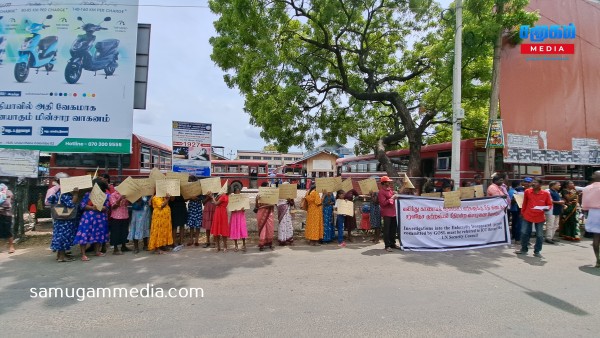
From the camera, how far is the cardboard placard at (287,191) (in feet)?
24.4

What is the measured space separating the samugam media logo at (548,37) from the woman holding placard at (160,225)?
10.5 metres

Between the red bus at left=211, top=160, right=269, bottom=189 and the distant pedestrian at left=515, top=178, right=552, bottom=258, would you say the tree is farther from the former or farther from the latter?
the red bus at left=211, top=160, right=269, bottom=189

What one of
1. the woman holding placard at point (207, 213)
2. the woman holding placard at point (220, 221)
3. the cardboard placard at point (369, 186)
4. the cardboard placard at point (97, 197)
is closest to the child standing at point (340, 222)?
the cardboard placard at point (369, 186)

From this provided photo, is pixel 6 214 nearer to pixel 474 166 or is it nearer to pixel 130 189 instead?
pixel 130 189

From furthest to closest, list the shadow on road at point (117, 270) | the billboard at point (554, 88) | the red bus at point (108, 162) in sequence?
the red bus at point (108, 162) → the billboard at point (554, 88) → the shadow on road at point (117, 270)

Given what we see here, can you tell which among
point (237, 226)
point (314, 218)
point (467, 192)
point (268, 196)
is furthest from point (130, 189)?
point (467, 192)

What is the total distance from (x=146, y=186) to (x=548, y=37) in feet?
40.1

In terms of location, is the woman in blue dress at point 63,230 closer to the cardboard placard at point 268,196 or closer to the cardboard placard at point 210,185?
the cardboard placard at point 210,185

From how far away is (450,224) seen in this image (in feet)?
24.1

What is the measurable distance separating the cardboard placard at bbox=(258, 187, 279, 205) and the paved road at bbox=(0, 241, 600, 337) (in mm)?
1117

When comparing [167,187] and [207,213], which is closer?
[167,187]

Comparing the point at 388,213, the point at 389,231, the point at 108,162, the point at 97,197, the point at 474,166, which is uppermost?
the point at 474,166

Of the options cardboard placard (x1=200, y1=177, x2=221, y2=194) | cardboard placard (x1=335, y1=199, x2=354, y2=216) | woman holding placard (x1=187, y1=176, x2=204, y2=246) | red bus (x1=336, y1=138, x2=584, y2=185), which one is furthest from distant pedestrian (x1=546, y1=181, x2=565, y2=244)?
woman holding placard (x1=187, y1=176, x2=204, y2=246)

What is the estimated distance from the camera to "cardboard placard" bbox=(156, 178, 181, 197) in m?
6.54
